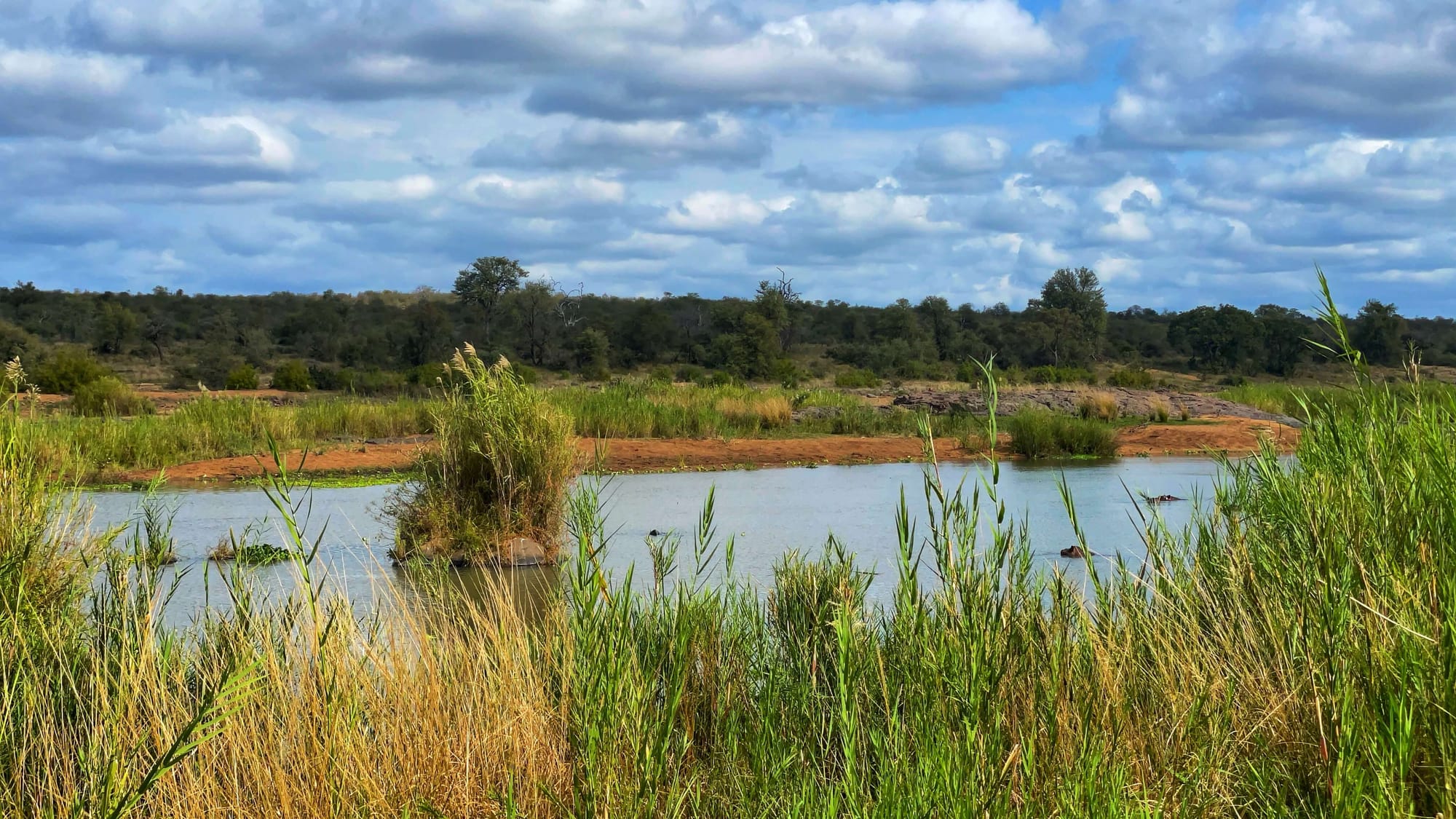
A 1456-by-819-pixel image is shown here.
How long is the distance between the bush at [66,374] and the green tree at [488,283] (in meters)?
31.7

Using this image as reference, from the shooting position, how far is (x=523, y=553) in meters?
10.5

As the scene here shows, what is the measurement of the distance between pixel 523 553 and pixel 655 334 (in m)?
48.3

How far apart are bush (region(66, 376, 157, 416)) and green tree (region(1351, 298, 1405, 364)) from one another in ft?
154

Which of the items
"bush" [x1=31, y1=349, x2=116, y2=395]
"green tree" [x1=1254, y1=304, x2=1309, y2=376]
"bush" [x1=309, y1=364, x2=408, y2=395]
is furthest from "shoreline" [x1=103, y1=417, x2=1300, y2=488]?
"green tree" [x1=1254, y1=304, x2=1309, y2=376]

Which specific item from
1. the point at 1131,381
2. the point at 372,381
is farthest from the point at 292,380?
the point at 1131,381

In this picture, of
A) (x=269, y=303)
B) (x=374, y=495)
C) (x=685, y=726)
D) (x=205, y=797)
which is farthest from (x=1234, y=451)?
(x=269, y=303)

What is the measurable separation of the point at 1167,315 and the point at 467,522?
87.7 m

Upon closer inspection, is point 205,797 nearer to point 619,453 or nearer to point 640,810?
point 640,810

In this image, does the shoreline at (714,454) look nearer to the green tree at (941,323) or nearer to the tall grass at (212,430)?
the tall grass at (212,430)

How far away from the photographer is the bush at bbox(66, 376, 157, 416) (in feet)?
81.0

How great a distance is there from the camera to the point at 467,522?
1052 centimetres

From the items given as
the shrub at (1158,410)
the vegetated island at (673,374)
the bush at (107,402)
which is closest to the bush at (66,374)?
the vegetated island at (673,374)

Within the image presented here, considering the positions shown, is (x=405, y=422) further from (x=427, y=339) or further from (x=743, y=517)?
(x=427, y=339)

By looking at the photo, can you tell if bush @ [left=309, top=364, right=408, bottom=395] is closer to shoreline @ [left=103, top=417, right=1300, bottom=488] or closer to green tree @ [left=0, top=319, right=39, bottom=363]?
green tree @ [left=0, top=319, right=39, bottom=363]
